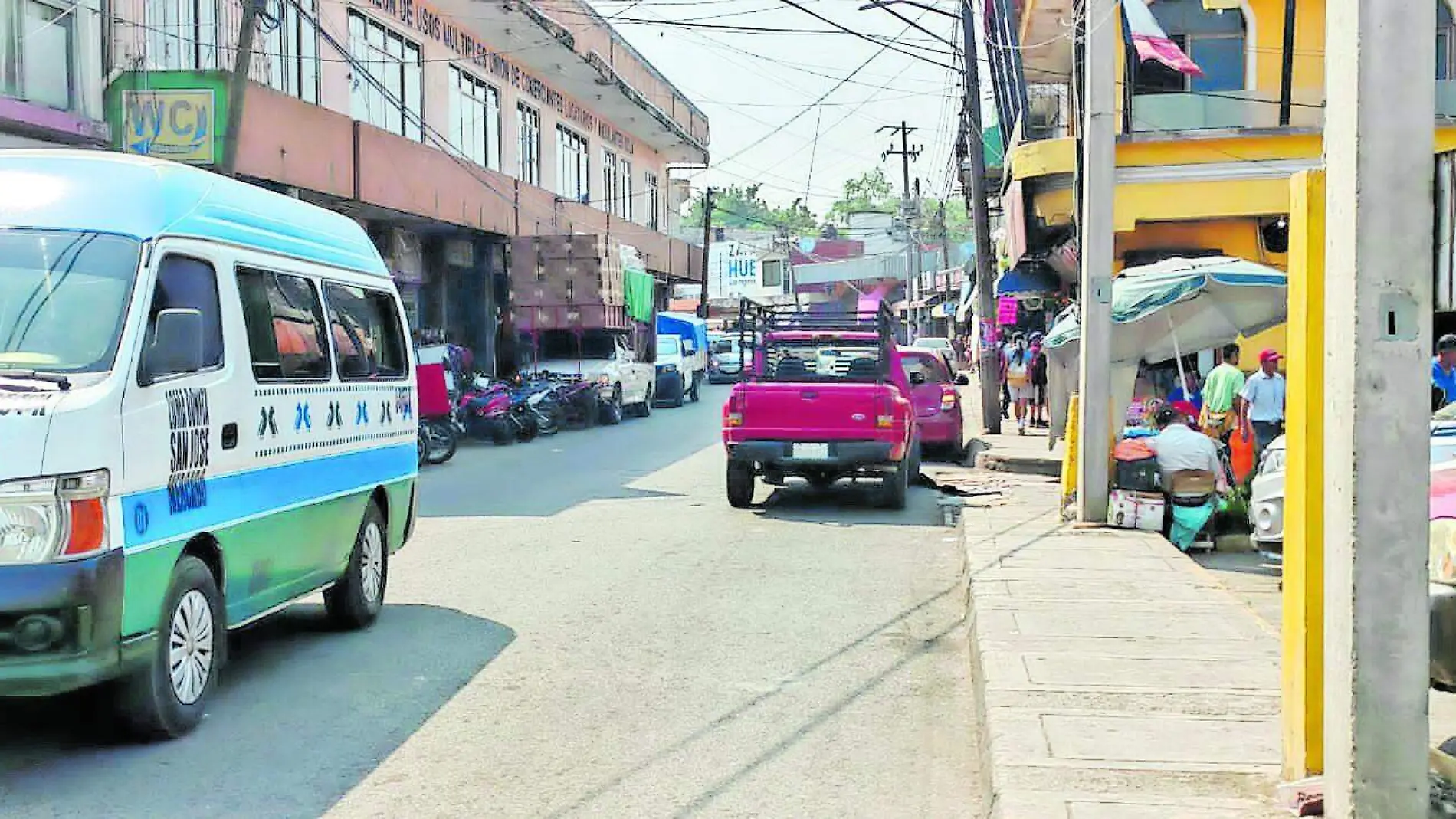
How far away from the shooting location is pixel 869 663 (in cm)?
778

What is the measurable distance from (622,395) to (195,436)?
77.7 ft

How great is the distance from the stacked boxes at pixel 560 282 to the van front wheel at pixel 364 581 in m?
19.4

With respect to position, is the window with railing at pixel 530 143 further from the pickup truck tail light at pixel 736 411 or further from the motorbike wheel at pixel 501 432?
the pickup truck tail light at pixel 736 411

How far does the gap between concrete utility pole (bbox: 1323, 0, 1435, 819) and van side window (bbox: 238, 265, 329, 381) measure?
4.97 metres

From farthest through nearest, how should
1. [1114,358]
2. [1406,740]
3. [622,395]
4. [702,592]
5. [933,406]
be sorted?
[622,395]
[933,406]
[1114,358]
[702,592]
[1406,740]

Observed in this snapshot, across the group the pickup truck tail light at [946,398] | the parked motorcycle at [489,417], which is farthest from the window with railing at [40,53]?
the pickup truck tail light at [946,398]

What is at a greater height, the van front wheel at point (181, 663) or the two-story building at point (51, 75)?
the two-story building at point (51, 75)

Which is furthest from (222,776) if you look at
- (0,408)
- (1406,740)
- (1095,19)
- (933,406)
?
(933,406)

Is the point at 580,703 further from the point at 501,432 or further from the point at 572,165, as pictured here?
the point at 572,165

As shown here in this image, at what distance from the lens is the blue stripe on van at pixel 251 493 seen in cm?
572

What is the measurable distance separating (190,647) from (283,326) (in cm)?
185

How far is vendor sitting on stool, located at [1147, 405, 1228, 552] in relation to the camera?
12.2 metres

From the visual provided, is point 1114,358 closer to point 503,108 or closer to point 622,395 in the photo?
point 622,395

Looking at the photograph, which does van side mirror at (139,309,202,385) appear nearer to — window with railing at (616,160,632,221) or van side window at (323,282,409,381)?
van side window at (323,282,409,381)
